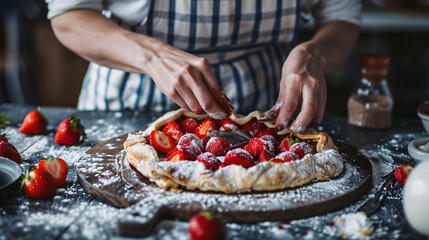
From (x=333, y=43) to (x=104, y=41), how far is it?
42.2 inches

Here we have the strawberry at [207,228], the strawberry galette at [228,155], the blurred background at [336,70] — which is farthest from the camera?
the blurred background at [336,70]

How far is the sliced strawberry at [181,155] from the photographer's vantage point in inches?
51.1

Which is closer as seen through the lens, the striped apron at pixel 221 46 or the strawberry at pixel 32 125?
the strawberry at pixel 32 125

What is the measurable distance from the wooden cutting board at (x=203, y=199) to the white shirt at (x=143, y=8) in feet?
2.51

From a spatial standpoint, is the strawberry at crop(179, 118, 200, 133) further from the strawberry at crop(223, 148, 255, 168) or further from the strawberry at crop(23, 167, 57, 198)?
the strawberry at crop(23, 167, 57, 198)

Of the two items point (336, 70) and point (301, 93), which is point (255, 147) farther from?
point (336, 70)

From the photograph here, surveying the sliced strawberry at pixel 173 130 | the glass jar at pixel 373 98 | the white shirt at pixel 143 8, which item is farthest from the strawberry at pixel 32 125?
the glass jar at pixel 373 98

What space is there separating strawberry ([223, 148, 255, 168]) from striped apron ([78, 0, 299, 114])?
0.85 meters

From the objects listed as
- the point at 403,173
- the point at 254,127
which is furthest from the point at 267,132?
the point at 403,173

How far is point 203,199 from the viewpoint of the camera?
114 centimetres

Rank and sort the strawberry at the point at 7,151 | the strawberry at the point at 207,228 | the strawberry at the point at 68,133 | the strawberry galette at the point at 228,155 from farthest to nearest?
1. the strawberry at the point at 68,133
2. the strawberry at the point at 7,151
3. the strawberry galette at the point at 228,155
4. the strawberry at the point at 207,228

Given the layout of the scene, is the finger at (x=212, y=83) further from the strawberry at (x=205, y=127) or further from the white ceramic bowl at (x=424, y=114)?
the white ceramic bowl at (x=424, y=114)

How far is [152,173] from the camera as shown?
1212 mm

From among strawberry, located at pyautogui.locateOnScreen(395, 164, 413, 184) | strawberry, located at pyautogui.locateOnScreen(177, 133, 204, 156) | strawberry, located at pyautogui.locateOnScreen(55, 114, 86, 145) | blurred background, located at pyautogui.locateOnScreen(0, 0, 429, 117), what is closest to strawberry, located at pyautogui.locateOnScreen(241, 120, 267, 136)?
strawberry, located at pyautogui.locateOnScreen(177, 133, 204, 156)
